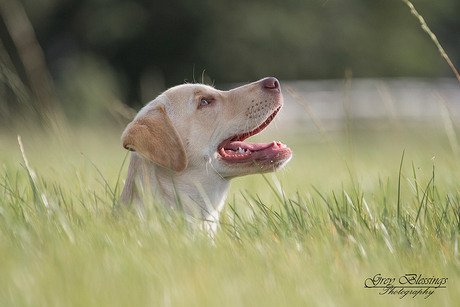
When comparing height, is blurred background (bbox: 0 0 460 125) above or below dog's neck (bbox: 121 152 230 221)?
below

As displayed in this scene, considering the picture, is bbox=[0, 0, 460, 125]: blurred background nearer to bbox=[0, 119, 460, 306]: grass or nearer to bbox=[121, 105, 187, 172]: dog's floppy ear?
bbox=[121, 105, 187, 172]: dog's floppy ear

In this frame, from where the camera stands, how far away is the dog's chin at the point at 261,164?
3.92m

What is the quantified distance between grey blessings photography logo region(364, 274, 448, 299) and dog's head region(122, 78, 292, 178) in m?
1.36

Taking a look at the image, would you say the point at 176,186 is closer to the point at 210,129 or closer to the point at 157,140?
→ the point at 157,140

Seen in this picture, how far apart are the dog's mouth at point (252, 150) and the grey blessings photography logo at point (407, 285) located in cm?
142

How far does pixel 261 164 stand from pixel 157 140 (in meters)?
0.60

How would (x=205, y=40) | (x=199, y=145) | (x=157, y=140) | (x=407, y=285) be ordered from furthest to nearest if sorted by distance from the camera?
1. (x=205, y=40)
2. (x=199, y=145)
3. (x=157, y=140)
4. (x=407, y=285)

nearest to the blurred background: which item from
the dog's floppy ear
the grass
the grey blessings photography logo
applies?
the dog's floppy ear

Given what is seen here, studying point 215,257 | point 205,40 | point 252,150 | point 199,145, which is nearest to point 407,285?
point 215,257

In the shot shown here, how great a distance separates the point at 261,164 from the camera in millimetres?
3926

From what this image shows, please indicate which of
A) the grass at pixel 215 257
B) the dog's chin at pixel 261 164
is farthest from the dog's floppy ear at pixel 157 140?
the grass at pixel 215 257

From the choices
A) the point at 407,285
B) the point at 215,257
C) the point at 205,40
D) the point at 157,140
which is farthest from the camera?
the point at 205,40

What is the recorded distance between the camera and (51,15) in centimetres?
2316

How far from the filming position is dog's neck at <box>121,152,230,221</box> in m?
3.83
